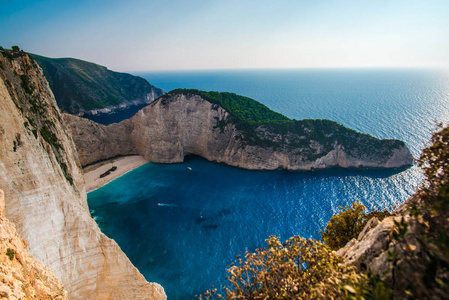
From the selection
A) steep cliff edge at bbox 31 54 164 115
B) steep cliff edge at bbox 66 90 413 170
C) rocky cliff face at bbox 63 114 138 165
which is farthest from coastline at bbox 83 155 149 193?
steep cliff edge at bbox 31 54 164 115

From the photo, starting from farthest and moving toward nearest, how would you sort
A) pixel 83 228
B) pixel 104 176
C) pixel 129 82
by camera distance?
pixel 129 82 < pixel 104 176 < pixel 83 228

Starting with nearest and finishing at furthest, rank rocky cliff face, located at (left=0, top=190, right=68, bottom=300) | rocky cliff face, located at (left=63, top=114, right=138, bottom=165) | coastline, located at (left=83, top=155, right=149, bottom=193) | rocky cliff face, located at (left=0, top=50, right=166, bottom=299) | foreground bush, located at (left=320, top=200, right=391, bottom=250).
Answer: rocky cliff face, located at (left=0, top=190, right=68, bottom=300), rocky cliff face, located at (left=0, top=50, right=166, bottom=299), foreground bush, located at (left=320, top=200, right=391, bottom=250), coastline, located at (left=83, top=155, right=149, bottom=193), rocky cliff face, located at (left=63, top=114, right=138, bottom=165)

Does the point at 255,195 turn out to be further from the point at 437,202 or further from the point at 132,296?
the point at 437,202

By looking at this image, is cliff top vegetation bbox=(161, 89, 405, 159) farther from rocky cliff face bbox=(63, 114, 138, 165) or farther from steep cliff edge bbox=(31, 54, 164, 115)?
steep cliff edge bbox=(31, 54, 164, 115)

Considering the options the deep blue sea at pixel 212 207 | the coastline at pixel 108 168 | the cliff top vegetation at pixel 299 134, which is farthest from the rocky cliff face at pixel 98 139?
the cliff top vegetation at pixel 299 134

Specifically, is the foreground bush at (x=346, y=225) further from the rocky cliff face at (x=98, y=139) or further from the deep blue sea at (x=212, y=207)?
the rocky cliff face at (x=98, y=139)

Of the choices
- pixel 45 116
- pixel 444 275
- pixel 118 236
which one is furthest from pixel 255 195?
pixel 444 275
